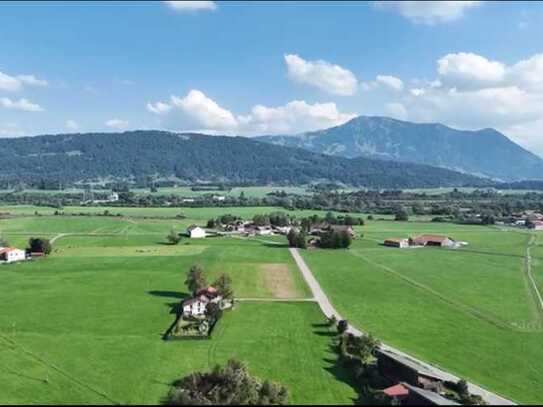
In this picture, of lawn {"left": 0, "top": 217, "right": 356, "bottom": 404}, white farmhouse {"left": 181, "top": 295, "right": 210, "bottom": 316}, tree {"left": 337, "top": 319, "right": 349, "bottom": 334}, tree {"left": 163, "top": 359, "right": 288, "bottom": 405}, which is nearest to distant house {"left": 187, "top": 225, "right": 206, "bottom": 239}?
lawn {"left": 0, "top": 217, "right": 356, "bottom": 404}

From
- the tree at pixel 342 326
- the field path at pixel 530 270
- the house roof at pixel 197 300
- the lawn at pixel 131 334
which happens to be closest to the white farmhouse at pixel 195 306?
the house roof at pixel 197 300

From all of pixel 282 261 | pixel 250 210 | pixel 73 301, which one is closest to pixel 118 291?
pixel 73 301

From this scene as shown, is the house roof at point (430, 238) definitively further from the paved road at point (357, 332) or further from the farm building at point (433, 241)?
the paved road at point (357, 332)

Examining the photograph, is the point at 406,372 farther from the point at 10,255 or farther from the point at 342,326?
the point at 10,255

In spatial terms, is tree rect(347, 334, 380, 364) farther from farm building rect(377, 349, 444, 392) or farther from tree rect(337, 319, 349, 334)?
tree rect(337, 319, 349, 334)

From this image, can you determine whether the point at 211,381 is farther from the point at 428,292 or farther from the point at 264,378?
the point at 428,292
